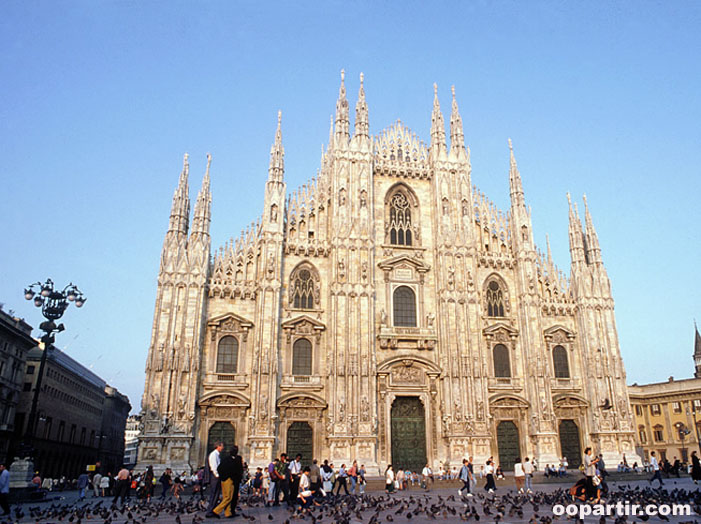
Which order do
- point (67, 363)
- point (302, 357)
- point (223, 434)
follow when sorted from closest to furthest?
1. point (223, 434)
2. point (302, 357)
3. point (67, 363)

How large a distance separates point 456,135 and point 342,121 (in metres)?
7.66

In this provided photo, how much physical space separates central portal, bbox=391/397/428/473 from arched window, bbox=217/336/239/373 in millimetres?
9062

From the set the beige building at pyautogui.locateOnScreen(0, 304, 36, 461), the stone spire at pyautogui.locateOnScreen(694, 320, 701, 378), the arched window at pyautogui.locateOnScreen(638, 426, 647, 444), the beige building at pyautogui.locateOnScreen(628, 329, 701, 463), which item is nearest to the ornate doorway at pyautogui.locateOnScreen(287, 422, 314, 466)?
the beige building at pyautogui.locateOnScreen(0, 304, 36, 461)

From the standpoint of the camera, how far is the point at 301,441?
1178 inches

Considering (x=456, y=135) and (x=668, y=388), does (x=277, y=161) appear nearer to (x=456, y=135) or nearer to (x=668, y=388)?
(x=456, y=135)

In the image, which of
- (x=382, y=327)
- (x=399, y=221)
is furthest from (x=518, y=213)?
(x=382, y=327)

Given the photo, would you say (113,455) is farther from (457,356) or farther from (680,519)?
(680,519)

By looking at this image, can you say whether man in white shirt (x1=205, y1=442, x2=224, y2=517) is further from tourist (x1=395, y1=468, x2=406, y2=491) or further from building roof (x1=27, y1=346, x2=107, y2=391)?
building roof (x1=27, y1=346, x2=107, y2=391)

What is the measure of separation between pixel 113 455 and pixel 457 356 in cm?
7059

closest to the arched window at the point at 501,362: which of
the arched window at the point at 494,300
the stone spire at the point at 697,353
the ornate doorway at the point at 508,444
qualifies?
the arched window at the point at 494,300

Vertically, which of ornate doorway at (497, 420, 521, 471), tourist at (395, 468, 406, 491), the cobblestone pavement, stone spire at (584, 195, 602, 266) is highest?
stone spire at (584, 195, 602, 266)

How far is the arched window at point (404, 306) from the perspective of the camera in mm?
33375

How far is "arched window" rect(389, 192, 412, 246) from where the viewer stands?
3522 cm

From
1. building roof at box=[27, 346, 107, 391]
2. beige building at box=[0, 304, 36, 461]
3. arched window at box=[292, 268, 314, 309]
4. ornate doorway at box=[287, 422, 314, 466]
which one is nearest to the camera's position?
ornate doorway at box=[287, 422, 314, 466]
